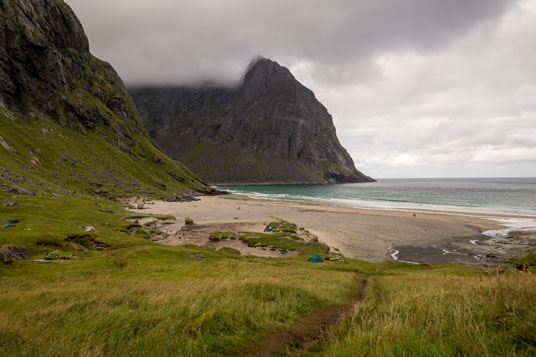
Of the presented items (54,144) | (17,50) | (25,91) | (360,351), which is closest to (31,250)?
(360,351)

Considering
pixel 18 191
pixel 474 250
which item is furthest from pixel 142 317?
pixel 18 191

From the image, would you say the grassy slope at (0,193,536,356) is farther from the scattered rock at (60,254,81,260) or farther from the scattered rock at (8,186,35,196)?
the scattered rock at (8,186,35,196)

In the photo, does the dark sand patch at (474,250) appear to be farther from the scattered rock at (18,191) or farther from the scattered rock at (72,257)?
the scattered rock at (18,191)

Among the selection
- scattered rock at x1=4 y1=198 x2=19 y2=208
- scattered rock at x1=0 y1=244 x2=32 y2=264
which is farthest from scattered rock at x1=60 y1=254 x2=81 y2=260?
scattered rock at x1=4 y1=198 x2=19 y2=208

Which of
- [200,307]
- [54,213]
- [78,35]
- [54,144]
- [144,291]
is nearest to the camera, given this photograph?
[200,307]

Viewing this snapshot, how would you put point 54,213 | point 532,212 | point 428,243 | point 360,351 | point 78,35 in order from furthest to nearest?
point 78,35 → point 532,212 → point 428,243 → point 54,213 → point 360,351

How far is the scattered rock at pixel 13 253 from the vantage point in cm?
1827

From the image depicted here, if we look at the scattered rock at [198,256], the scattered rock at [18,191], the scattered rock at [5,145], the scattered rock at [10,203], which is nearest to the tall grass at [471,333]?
the scattered rock at [198,256]

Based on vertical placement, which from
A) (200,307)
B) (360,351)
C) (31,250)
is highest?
(360,351)

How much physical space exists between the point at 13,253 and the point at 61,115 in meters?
126

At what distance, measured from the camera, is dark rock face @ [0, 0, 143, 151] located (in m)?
105

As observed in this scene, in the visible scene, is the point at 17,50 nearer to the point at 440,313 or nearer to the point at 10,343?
the point at 10,343

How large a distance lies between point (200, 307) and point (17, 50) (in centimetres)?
16108

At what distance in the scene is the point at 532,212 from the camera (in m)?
76.4
